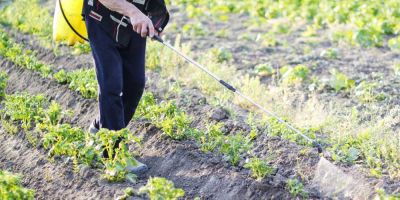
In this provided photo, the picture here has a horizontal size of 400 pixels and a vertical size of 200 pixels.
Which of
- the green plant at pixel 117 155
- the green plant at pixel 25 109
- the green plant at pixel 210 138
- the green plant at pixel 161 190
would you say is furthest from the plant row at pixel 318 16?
the green plant at pixel 161 190

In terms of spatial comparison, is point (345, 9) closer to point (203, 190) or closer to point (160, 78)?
point (160, 78)

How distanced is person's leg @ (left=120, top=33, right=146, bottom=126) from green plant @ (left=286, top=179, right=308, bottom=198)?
1382 mm

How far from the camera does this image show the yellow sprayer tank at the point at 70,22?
6.05 m

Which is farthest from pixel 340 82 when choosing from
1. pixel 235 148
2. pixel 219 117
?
pixel 235 148

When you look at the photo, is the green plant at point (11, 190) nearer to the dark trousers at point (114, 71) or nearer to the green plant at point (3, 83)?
the dark trousers at point (114, 71)

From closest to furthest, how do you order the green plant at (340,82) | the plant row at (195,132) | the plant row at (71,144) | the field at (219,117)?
the plant row at (71,144) → the field at (219,117) → the plant row at (195,132) → the green plant at (340,82)

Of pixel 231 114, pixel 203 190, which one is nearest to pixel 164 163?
pixel 203 190

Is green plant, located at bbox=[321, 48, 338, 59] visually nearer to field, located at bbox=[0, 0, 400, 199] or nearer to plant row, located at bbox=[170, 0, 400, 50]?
field, located at bbox=[0, 0, 400, 199]

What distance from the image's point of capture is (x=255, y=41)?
1163 centimetres

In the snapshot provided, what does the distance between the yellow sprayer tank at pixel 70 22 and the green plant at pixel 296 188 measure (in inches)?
76.3

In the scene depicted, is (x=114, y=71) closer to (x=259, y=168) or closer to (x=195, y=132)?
(x=195, y=132)

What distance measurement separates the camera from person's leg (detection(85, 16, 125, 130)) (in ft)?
19.2

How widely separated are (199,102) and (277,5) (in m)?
6.37

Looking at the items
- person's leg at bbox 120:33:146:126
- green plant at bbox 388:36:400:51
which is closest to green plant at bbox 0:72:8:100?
person's leg at bbox 120:33:146:126
